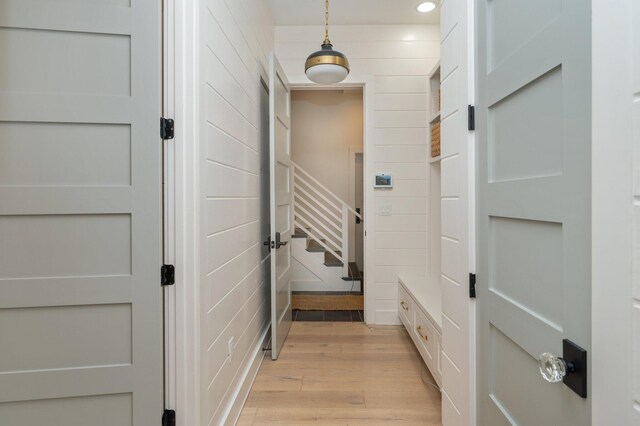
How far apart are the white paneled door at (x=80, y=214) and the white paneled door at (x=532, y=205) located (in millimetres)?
1286

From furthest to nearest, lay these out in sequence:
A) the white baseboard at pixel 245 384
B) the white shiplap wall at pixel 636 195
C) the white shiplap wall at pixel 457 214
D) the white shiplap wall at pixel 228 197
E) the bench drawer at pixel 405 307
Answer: the bench drawer at pixel 405 307, the white baseboard at pixel 245 384, the white shiplap wall at pixel 228 197, the white shiplap wall at pixel 457 214, the white shiplap wall at pixel 636 195

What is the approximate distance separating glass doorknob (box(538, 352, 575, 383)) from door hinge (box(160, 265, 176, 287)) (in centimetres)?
130

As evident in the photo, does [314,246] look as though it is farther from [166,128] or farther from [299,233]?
[166,128]

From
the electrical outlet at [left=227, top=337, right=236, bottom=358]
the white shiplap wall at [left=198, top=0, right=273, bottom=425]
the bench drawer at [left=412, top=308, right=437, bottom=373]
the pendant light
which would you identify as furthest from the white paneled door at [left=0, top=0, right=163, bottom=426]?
the bench drawer at [left=412, top=308, right=437, bottom=373]

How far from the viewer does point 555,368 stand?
30.2 inches

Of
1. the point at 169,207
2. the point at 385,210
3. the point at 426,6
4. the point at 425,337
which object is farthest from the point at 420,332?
the point at 426,6

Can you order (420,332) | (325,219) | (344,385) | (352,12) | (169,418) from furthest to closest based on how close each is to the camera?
1. (325,219)
2. (352,12)
3. (420,332)
4. (344,385)
5. (169,418)

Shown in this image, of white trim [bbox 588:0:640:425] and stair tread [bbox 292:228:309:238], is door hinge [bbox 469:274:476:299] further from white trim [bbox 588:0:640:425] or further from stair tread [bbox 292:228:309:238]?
stair tread [bbox 292:228:309:238]

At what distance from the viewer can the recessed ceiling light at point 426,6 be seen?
9.85 ft

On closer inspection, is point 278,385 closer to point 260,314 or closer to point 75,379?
point 260,314

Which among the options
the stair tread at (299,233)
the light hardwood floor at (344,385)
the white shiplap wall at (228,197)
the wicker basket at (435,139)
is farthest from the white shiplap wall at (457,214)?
the stair tread at (299,233)

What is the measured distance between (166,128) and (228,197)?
1.97 feet

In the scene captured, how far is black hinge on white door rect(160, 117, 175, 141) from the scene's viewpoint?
1340mm

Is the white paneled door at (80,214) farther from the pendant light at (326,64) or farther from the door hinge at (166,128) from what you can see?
the pendant light at (326,64)
